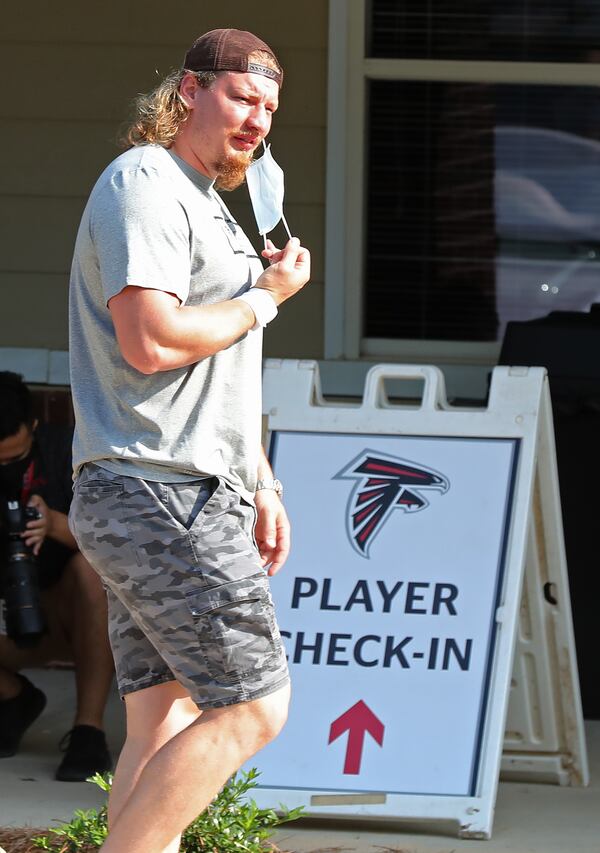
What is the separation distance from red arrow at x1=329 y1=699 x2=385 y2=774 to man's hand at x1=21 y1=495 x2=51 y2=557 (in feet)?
3.43

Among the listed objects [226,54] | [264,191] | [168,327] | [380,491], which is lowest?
[380,491]

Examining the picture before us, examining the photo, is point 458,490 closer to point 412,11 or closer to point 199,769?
point 199,769

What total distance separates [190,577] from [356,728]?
137cm

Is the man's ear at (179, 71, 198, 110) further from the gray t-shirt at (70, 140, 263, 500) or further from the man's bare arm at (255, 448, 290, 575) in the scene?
the man's bare arm at (255, 448, 290, 575)

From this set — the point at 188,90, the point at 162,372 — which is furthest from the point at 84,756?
the point at 188,90

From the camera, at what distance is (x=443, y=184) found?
5.18 m

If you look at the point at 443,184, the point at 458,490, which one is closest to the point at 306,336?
the point at 443,184

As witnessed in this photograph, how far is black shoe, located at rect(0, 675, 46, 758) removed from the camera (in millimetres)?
4094

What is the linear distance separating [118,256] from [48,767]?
223cm

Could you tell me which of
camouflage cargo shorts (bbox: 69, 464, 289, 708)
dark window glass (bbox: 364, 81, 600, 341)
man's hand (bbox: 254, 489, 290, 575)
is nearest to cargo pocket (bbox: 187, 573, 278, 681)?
camouflage cargo shorts (bbox: 69, 464, 289, 708)

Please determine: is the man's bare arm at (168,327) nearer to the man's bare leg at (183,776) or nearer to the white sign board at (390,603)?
the man's bare leg at (183,776)

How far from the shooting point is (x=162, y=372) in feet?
7.55

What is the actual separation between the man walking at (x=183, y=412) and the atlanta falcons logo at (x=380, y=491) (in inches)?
49.6

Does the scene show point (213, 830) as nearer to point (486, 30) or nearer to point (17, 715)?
point (17, 715)
